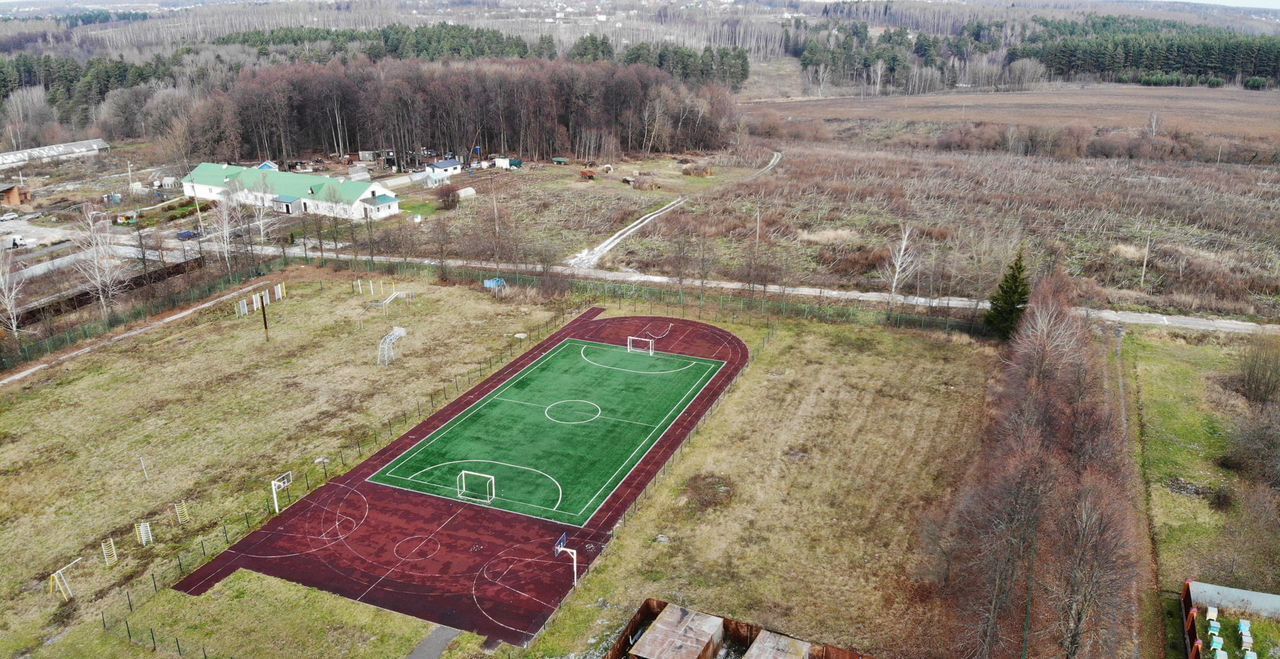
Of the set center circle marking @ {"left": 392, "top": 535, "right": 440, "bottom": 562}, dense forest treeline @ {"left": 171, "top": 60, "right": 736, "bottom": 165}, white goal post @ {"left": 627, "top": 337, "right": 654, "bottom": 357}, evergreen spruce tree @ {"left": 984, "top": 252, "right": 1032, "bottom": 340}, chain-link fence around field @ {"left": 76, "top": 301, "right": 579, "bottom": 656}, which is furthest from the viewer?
dense forest treeline @ {"left": 171, "top": 60, "right": 736, "bottom": 165}

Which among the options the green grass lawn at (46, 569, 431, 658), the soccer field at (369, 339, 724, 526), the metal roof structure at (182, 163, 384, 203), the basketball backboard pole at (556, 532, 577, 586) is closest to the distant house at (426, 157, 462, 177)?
→ the metal roof structure at (182, 163, 384, 203)

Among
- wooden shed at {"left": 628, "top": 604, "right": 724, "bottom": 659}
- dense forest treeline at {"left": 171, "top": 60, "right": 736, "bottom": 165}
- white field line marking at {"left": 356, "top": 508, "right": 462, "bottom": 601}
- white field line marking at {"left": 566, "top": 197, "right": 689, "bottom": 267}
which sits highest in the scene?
dense forest treeline at {"left": 171, "top": 60, "right": 736, "bottom": 165}

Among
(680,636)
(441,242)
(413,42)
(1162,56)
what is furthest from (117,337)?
(1162,56)

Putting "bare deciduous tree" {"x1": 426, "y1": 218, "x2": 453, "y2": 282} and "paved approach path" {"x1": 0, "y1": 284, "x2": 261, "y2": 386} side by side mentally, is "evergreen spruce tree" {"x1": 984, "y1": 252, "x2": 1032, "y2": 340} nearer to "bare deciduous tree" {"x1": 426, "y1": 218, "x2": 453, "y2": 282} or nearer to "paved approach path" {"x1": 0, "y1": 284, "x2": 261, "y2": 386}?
"bare deciduous tree" {"x1": 426, "y1": 218, "x2": 453, "y2": 282}

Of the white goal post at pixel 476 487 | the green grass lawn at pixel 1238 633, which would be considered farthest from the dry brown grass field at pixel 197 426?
the green grass lawn at pixel 1238 633

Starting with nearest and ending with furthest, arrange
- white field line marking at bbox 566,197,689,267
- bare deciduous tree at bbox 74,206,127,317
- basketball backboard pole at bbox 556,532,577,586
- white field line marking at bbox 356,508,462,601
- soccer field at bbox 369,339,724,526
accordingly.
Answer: white field line marking at bbox 356,508,462,601
basketball backboard pole at bbox 556,532,577,586
soccer field at bbox 369,339,724,526
bare deciduous tree at bbox 74,206,127,317
white field line marking at bbox 566,197,689,267

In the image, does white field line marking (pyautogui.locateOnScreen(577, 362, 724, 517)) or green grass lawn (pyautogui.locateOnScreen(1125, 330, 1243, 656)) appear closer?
green grass lawn (pyautogui.locateOnScreen(1125, 330, 1243, 656))

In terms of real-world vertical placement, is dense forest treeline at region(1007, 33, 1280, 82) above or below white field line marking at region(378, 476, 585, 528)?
above
